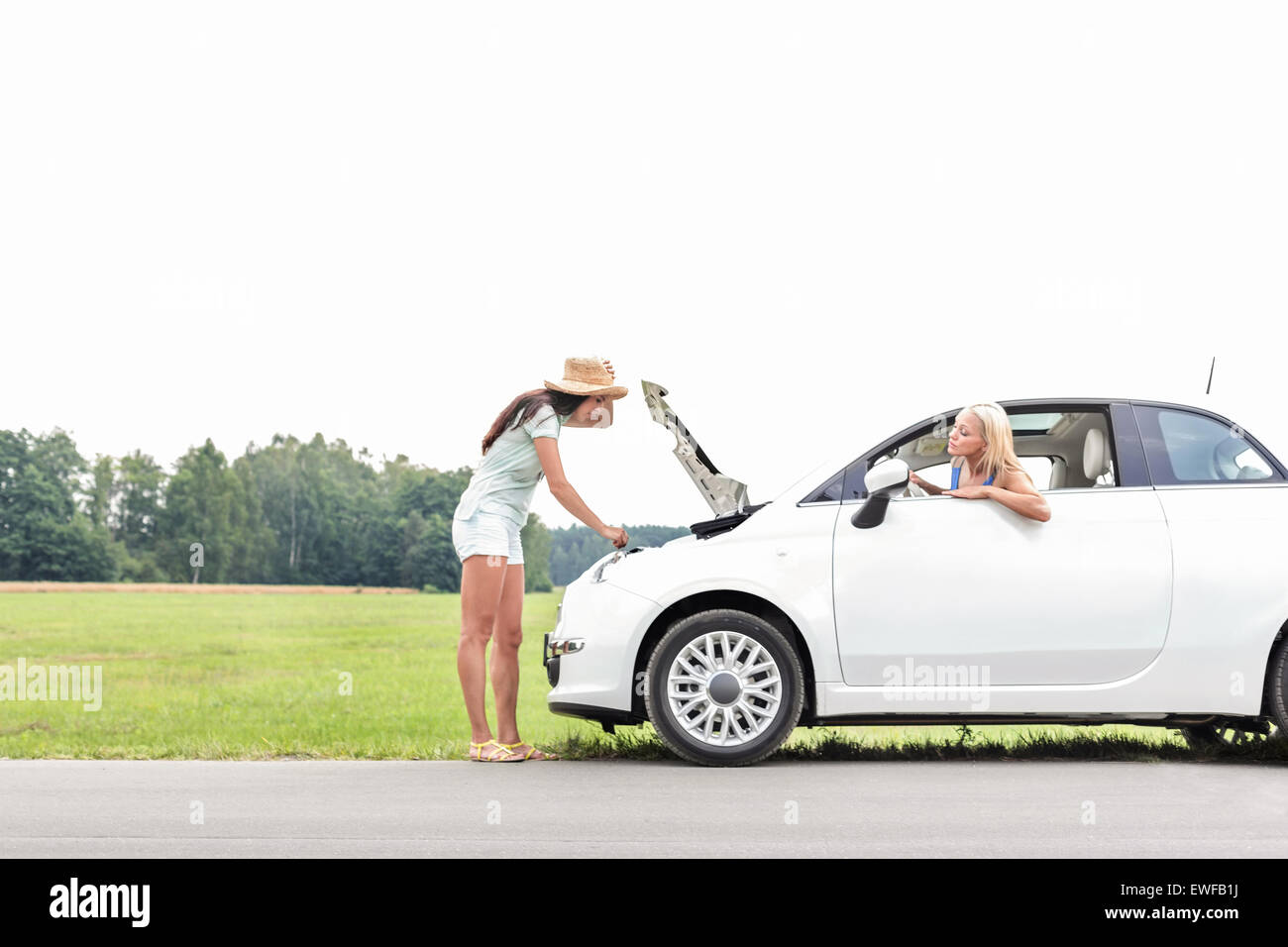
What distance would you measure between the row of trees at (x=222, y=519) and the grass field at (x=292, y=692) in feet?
18.4

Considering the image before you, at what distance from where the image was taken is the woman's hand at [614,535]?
7434 millimetres

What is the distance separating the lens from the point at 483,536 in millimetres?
7574

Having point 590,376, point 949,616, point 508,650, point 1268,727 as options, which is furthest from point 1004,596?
point 508,650

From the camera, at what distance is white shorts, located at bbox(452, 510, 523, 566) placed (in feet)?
24.8

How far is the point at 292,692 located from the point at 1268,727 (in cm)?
2120

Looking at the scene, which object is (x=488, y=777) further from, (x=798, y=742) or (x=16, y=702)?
(x=16, y=702)

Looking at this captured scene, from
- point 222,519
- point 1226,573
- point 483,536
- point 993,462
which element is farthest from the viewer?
point 222,519

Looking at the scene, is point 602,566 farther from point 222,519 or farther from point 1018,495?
point 222,519

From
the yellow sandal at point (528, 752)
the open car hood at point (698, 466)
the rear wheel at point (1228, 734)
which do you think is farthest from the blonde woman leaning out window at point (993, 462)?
the yellow sandal at point (528, 752)

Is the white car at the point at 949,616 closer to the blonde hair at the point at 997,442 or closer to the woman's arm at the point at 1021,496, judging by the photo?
the woman's arm at the point at 1021,496

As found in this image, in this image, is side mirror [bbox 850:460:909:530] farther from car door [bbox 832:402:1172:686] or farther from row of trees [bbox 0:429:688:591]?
row of trees [bbox 0:429:688:591]

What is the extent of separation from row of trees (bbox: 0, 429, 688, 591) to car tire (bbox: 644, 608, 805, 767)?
2791 inches

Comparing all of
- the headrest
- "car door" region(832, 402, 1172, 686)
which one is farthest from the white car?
the headrest

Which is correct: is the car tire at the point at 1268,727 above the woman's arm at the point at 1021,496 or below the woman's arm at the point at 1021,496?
below
